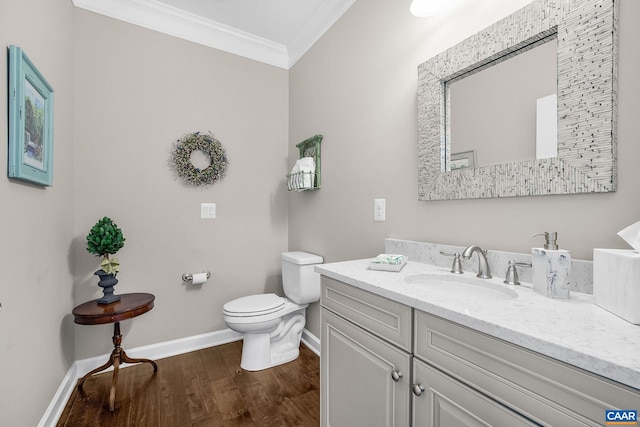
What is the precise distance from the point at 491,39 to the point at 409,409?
4.45 ft

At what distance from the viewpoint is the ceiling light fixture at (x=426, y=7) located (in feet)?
4.09

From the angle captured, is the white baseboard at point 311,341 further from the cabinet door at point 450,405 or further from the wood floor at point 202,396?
the cabinet door at point 450,405

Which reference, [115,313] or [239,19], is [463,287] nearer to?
[115,313]

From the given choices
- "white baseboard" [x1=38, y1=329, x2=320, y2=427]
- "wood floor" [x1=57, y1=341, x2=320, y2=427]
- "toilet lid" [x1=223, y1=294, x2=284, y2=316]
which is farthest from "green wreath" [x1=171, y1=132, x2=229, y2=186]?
"wood floor" [x1=57, y1=341, x2=320, y2=427]

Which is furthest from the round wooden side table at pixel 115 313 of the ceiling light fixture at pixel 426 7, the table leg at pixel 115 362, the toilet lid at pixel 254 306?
the ceiling light fixture at pixel 426 7

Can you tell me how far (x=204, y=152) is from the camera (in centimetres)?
233

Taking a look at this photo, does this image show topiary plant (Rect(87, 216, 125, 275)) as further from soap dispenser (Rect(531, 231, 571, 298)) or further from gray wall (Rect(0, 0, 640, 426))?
soap dispenser (Rect(531, 231, 571, 298))

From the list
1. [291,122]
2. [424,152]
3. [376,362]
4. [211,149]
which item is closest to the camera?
[376,362]

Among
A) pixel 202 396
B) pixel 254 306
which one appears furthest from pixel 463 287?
pixel 202 396

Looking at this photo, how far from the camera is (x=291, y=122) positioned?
106 inches

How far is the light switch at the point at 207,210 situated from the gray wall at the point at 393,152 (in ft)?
2.25

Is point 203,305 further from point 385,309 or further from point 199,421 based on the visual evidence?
point 385,309

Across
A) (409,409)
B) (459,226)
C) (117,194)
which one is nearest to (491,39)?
(459,226)

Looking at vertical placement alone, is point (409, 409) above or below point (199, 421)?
above
